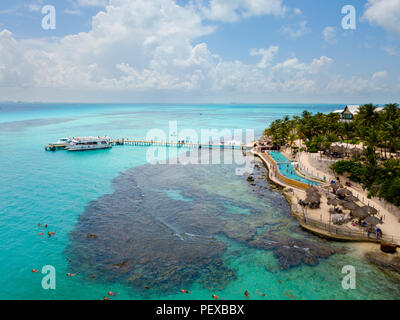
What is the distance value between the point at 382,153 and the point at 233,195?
33199mm

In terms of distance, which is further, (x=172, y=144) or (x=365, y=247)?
(x=172, y=144)

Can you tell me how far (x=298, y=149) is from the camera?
221 feet

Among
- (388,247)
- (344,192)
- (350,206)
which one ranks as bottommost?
(388,247)

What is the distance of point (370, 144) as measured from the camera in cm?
Result: 4253

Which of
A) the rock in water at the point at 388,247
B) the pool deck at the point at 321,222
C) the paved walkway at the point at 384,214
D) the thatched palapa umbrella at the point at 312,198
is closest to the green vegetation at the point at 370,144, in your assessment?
the paved walkway at the point at 384,214

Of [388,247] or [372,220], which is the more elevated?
[372,220]

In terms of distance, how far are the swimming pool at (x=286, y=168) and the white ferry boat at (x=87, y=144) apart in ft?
179

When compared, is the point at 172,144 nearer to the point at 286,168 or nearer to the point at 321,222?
the point at 286,168

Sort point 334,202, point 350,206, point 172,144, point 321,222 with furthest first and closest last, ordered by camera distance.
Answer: point 172,144, point 334,202, point 350,206, point 321,222

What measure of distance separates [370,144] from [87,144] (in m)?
77.1

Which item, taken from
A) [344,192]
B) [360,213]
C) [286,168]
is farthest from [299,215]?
[286,168]

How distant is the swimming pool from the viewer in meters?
45.4
